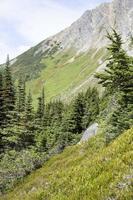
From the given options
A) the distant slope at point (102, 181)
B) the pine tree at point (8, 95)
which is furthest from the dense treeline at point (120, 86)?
the pine tree at point (8, 95)

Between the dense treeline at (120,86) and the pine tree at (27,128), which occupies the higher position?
the dense treeline at (120,86)

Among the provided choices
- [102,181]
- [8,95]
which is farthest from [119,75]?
[8,95]

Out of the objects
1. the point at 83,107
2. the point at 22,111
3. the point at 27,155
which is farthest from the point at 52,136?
the point at 27,155

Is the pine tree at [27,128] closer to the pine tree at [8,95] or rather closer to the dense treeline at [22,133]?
the dense treeline at [22,133]

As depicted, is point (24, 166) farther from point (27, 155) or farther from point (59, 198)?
point (59, 198)

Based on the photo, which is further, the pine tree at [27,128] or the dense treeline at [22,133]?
the pine tree at [27,128]

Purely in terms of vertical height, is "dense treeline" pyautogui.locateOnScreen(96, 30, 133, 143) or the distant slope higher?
"dense treeline" pyautogui.locateOnScreen(96, 30, 133, 143)

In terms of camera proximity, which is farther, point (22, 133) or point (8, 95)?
point (8, 95)

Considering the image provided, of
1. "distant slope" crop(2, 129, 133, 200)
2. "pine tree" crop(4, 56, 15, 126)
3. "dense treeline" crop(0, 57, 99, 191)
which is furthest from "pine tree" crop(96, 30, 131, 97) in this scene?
"pine tree" crop(4, 56, 15, 126)

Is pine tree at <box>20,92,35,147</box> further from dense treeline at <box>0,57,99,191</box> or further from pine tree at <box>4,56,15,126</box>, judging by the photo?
pine tree at <box>4,56,15,126</box>

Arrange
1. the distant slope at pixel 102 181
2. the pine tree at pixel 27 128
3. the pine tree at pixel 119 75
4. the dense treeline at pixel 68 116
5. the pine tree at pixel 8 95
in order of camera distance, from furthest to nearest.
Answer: the pine tree at pixel 8 95, the pine tree at pixel 27 128, the pine tree at pixel 119 75, the dense treeline at pixel 68 116, the distant slope at pixel 102 181

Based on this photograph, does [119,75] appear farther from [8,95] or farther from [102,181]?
[8,95]

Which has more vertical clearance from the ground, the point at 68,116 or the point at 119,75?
the point at 119,75

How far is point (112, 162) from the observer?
969 centimetres
